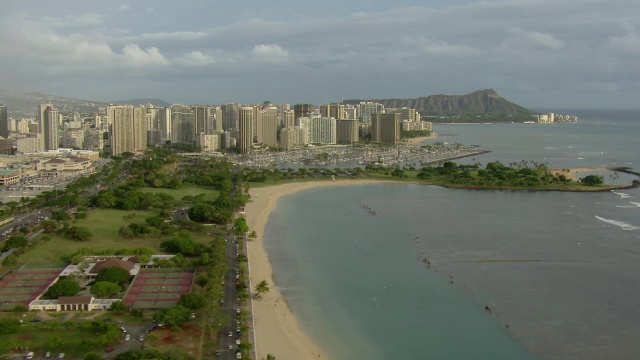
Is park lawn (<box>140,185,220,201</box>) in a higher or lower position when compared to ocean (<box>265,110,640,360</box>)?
higher

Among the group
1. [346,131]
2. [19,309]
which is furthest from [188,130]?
[19,309]

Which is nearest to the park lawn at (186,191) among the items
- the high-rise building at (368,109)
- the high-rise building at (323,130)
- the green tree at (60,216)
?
the green tree at (60,216)

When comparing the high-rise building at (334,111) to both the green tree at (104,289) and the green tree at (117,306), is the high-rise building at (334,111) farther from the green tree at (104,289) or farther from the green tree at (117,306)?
the green tree at (117,306)

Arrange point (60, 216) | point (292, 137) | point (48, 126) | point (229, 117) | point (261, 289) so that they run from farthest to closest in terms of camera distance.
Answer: point (229, 117), point (292, 137), point (48, 126), point (60, 216), point (261, 289)

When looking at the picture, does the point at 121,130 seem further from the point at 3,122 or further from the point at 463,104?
the point at 463,104

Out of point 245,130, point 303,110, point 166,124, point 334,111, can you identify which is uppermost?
point 303,110

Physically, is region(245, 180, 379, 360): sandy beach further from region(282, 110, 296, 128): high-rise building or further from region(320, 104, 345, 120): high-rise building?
region(320, 104, 345, 120): high-rise building

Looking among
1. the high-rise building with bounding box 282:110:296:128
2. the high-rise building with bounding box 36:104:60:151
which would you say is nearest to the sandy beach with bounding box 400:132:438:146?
the high-rise building with bounding box 282:110:296:128
